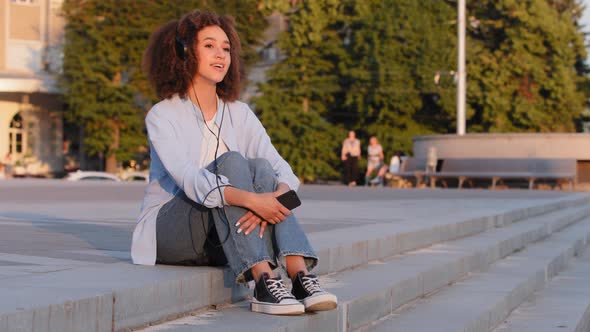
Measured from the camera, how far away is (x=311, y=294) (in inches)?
A: 179

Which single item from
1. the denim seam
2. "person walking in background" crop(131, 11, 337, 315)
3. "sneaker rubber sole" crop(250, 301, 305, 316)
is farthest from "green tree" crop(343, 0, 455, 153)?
"sneaker rubber sole" crop(250, 301, 305, 316)

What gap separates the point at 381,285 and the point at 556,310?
1608 mm

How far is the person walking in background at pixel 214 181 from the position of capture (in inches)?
182

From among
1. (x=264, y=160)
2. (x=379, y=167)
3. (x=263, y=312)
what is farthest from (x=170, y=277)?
(x=379, y=167)

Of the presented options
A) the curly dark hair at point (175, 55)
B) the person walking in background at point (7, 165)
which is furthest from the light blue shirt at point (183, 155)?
the person walking in background at point (7, 165)

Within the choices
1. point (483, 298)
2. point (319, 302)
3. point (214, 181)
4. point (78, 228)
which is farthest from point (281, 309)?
point (78, 228)

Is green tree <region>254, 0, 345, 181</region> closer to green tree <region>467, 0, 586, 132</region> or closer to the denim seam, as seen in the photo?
green tree <region>467, 0, 586, 132</region>

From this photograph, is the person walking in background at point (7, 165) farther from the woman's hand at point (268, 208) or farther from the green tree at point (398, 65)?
the woman's hand at point (268, 208)

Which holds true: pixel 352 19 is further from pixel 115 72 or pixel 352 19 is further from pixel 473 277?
pixel 473 277

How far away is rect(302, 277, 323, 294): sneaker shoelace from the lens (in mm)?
Answer: 4570

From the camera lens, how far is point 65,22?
5416 centimetres

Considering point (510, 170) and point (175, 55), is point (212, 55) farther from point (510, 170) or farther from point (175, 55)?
point (510, 170)

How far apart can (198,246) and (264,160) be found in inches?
22.1

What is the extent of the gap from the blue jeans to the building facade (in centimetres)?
4811
